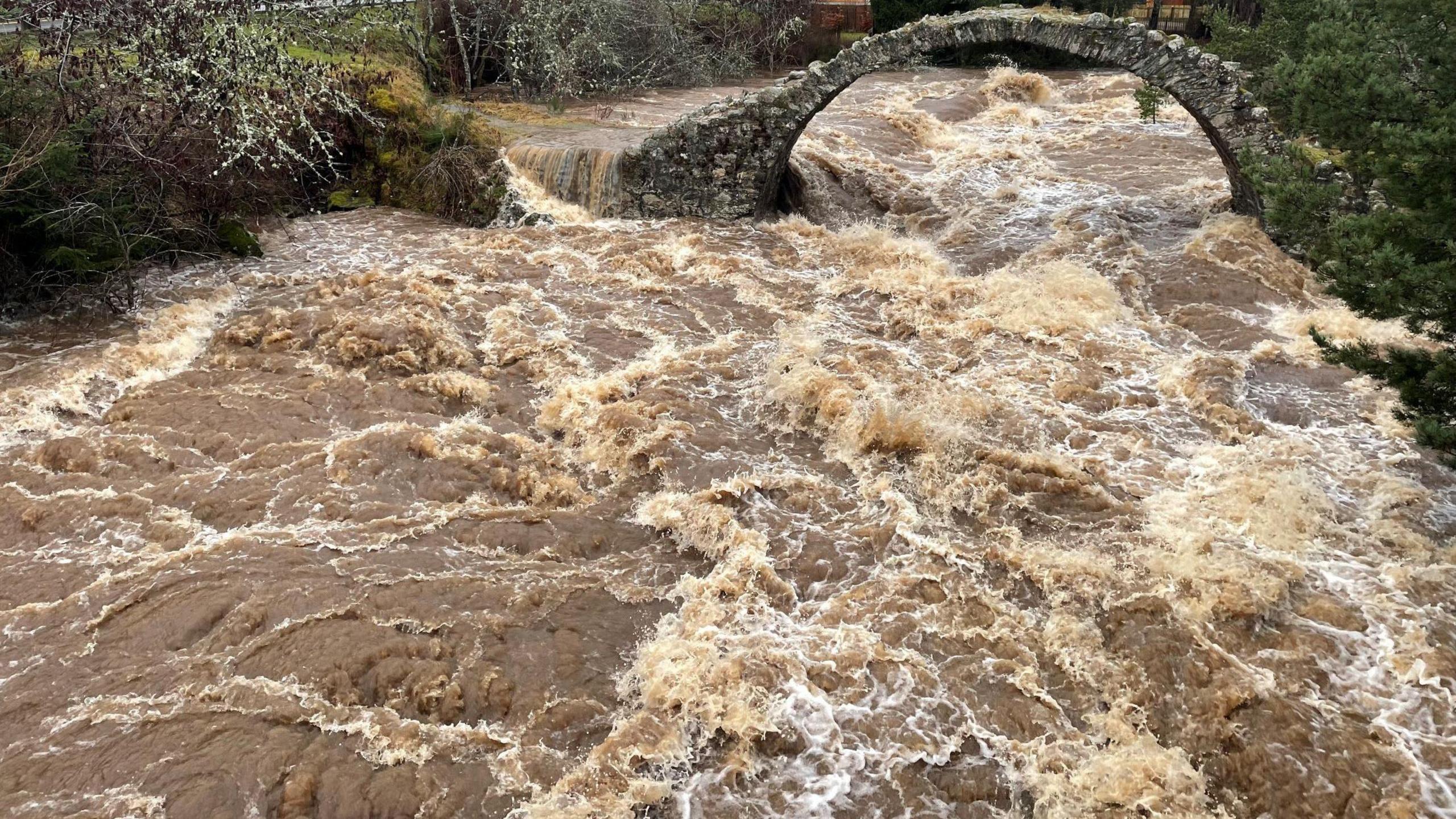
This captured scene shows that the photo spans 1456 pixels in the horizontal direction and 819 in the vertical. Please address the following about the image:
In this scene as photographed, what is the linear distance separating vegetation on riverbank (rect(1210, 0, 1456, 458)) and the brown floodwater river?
1.51 m

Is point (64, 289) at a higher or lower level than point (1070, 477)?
higher

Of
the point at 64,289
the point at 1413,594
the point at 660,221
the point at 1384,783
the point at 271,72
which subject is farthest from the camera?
the point at 660,221

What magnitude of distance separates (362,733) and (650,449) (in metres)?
3.94

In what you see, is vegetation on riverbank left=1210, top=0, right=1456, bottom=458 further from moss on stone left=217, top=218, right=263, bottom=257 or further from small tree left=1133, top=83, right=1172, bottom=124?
moss on stone left=217, top=218, right=263, bottom=257

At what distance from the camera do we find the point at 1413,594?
662cm

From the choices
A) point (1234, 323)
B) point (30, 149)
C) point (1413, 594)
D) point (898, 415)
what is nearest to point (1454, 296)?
point (1413, 594)

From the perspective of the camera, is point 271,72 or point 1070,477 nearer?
point 1070,477

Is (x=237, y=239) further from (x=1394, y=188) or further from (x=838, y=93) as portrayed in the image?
(x=1394, y=188)

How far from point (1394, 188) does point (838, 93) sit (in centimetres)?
1013

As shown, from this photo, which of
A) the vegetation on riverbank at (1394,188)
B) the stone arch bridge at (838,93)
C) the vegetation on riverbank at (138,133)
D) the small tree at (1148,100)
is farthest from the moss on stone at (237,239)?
the small tree at (1148,100)

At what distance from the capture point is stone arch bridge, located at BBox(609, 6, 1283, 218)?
13.0 meters

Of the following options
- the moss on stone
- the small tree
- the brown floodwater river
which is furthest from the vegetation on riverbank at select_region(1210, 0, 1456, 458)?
the moss on stone

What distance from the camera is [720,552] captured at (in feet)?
24.4

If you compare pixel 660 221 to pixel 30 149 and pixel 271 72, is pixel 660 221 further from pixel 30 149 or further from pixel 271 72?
pixel 30 149
